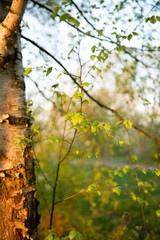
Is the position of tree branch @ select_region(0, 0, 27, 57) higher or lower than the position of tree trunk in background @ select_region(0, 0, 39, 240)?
higher

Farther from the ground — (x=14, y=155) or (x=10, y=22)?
(x=10, y=22)

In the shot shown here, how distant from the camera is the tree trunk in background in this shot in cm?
110

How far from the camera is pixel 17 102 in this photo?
4.12ft

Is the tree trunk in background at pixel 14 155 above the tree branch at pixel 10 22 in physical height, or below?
below

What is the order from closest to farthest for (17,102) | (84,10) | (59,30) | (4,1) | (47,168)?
(17,102) → (4,1) → (84,10) → (59,30) → (47,168)

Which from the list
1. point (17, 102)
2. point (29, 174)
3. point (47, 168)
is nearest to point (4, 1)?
point (17, 102)

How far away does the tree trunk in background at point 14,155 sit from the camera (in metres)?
1.10

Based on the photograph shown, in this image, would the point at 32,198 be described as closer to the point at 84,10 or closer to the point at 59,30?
the point at 84,10

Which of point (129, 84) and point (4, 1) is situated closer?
point (4, 1)

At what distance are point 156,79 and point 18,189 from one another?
242 centimetres

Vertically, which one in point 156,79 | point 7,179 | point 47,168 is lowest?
point 47,168

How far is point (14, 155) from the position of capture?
3.85 ft

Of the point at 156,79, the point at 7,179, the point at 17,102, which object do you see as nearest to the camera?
the point at 7,179

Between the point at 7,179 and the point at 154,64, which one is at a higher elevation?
the point at 154,64
